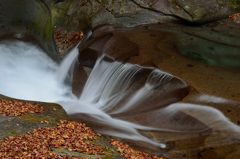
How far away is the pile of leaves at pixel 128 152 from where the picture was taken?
223 inches

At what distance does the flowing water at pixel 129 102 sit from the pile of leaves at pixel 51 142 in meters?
0.66

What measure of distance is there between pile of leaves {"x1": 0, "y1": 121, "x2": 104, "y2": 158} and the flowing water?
26.1 inches

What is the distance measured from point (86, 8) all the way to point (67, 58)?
2335 millimetres

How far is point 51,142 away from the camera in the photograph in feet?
17.1

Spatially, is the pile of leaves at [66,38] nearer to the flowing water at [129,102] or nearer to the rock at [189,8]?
the flowing water at [129,102]

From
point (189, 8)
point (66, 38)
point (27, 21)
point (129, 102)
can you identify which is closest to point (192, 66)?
point (129, 102)

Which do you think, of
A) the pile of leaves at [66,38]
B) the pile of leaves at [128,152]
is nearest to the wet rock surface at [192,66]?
the pile of leaves at [128,152]

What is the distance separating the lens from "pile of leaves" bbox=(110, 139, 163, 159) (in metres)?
5.67

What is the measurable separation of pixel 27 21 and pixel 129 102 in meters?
7.91

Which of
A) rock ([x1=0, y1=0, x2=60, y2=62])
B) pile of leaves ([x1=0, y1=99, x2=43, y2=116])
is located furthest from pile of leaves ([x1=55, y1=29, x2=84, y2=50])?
pile of leaves ([x1=0, y1=99, x2=43, y2=116])

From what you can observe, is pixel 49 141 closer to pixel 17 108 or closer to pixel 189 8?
pixel 17 108

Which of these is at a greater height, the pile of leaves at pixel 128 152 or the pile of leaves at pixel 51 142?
the pile of leaves at pixel 51 142

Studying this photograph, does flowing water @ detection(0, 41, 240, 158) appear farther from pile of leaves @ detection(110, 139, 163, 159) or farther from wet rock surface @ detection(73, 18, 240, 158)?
pile of leaves @ detection(110, 139, 163, 159)

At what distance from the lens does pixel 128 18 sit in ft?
34.4
